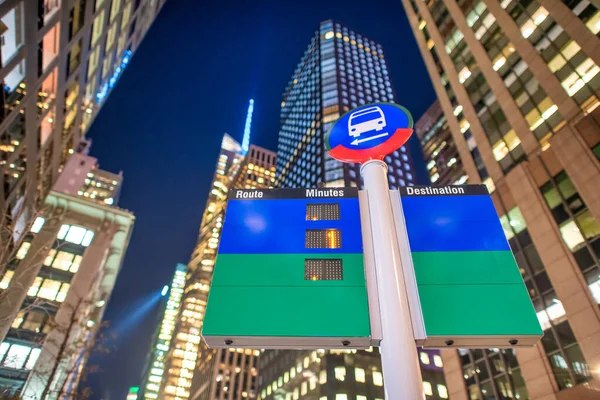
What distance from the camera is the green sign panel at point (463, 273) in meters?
6.80

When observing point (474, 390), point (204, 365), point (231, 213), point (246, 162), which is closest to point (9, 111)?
point (231, 213)

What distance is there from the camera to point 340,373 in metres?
68.5

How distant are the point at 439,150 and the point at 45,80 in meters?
59.2

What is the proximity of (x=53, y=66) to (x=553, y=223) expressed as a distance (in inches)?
1456

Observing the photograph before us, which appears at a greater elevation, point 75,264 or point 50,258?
point 50,258

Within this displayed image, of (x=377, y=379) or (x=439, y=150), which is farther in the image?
(x=377, y=379)

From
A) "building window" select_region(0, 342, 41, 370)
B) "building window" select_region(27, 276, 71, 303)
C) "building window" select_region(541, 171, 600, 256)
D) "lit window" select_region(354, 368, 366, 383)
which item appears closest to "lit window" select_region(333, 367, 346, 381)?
"lit window" select_region(354, 368, 366, 383)

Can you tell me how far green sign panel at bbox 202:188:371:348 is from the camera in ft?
23.0

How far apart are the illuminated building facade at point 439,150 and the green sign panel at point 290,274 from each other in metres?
49.9

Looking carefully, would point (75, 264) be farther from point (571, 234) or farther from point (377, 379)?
point (377, 379)

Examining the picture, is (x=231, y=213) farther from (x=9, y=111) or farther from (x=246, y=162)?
(x=246, y=162)

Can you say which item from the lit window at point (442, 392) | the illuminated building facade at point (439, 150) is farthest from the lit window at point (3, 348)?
the lit window at point (442, 392)

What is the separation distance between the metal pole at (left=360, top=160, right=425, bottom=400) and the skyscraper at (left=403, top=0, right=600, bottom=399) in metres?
21.2

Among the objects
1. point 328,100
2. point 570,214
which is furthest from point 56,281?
point 328,100
